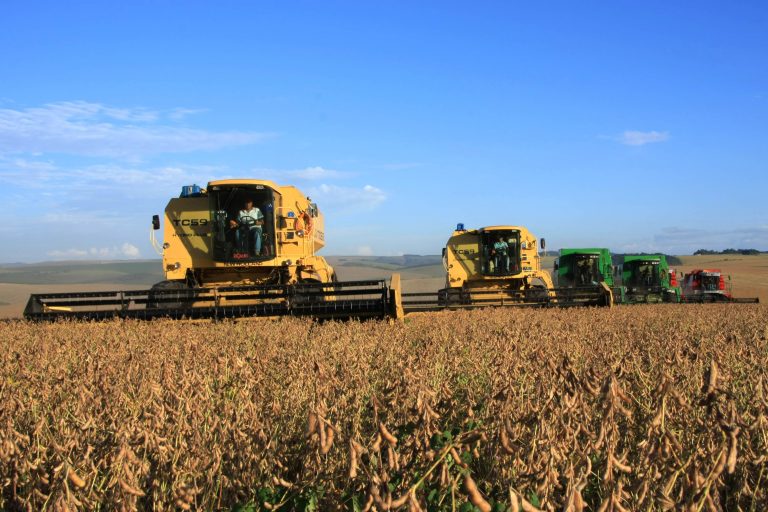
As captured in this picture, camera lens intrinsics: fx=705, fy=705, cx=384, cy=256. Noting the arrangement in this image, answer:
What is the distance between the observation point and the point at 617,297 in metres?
23.3

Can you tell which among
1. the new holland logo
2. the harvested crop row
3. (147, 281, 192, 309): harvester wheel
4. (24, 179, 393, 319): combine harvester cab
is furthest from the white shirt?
the harvested crop row

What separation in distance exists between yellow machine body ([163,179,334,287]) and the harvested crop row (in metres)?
5.95

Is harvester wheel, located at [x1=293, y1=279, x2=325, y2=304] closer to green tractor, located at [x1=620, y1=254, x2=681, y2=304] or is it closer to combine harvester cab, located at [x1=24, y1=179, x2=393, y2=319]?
combine harvester cab, located at [x1=24, y1=179, x2=393, y2=319]

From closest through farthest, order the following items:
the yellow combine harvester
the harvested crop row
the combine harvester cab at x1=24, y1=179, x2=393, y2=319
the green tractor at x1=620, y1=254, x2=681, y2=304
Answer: the harvested crop row < the combine harvester cab at x1=24, y1=179, x2=393, y2=319 < the yellow combine harvester < the green tractor at x1=620, y1=254, x2=681, y2=304

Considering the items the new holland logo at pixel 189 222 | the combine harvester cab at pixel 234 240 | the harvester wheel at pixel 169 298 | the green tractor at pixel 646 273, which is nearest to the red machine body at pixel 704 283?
the green tractor at pixel 646 273

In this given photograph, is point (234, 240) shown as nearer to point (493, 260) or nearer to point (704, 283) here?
point (493, 260)

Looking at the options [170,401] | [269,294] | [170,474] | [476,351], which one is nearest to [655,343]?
[476,351]

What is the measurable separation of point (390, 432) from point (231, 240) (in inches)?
396

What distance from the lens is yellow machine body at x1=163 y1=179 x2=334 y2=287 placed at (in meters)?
12.1

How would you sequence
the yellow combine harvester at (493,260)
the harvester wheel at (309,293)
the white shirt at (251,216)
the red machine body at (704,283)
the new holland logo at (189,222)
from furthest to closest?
1. the red machine body at (704,283)
2. the yellow combine harvester at (493,260)
3. the new holland logo at (189,222)
4. the white shirt at (251,216)
5. the harvester wheel at (309,293)

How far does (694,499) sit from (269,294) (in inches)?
364

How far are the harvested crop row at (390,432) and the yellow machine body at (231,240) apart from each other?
5.95m

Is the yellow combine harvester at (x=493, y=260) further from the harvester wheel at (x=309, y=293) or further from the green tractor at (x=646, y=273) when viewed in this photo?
the green tractor at (x=646, y=273)

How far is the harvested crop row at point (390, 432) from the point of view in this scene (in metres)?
1.70
